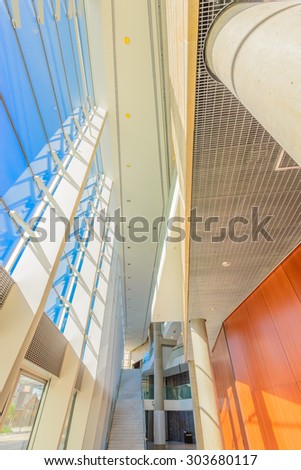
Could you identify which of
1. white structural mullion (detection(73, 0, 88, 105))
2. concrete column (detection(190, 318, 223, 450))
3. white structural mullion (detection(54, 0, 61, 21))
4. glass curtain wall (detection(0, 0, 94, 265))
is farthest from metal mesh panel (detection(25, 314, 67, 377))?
white structural mullion (detection(73, 0, 88, 105))

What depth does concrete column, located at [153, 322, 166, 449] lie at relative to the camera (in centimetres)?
1777

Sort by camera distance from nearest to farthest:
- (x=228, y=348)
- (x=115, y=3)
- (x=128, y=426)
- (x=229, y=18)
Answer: (x=229, y=18) < (x=115, y=3) < (x=228, y=348) < (x=128, y=426)

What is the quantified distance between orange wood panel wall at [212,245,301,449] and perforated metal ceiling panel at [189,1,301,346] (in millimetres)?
564

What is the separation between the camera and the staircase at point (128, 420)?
13.5 m

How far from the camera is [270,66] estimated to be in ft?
3.63

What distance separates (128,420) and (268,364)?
14612mm

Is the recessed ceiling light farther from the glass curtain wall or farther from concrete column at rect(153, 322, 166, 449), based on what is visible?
concrete column at rect(153, 322, 166, 449)

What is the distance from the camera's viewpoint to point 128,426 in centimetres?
1519

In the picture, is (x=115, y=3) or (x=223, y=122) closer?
(x=223, y=122)

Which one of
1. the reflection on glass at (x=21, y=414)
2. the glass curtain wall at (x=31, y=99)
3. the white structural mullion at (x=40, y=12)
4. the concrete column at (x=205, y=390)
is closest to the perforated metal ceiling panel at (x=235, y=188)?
the glass curtain wall at (x=31, y=99)

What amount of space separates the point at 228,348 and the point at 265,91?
802cm

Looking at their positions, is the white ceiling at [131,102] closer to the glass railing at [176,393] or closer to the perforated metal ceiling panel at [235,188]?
the perforated metal ceiling panel at [235,188]
